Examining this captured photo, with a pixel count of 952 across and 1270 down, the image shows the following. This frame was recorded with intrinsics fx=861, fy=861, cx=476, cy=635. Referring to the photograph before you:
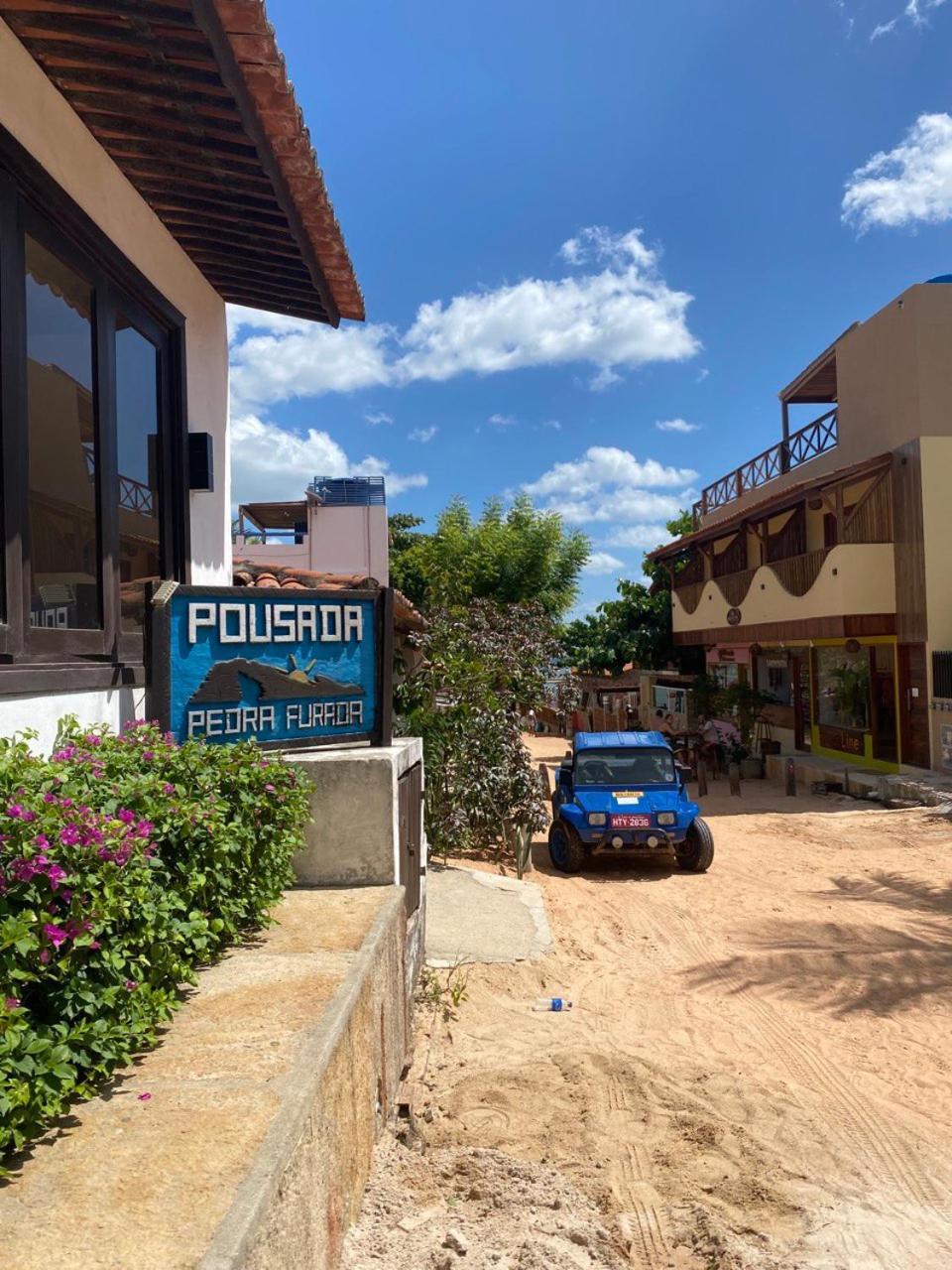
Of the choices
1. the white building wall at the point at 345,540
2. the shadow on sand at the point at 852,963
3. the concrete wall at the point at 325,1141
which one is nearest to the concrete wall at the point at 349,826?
the concrete wall at the point at 325,1141

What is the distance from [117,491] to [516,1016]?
4.33m

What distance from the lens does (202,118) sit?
384 cm

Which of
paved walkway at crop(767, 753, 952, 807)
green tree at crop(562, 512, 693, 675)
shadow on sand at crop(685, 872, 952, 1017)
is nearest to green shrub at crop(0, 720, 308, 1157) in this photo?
shadow on sand at crop(685, 872, 952, 1017)

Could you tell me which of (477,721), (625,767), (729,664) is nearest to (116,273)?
(477,721)

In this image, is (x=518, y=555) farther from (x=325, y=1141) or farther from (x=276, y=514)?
(x=325, y=1141)

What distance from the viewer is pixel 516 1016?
603 cm

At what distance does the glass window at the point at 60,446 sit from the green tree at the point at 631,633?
2583cm

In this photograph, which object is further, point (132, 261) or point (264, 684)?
point (132, 261)

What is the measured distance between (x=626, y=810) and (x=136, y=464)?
7.49 metres

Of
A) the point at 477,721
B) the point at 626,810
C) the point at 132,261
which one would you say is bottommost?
the point at 626,810

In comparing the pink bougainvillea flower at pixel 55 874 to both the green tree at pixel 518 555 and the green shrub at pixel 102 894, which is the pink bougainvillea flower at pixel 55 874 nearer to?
the green shrub at pixel 102 894

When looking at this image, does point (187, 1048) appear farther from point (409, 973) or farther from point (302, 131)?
point (302, 131)

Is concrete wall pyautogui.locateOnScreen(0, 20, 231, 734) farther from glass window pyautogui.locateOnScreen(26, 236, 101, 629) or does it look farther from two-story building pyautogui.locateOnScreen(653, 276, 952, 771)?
two-story building pyautogui.locateOnScreen(653, 276, 952, 771)

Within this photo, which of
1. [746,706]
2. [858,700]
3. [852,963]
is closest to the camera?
[852,963]
